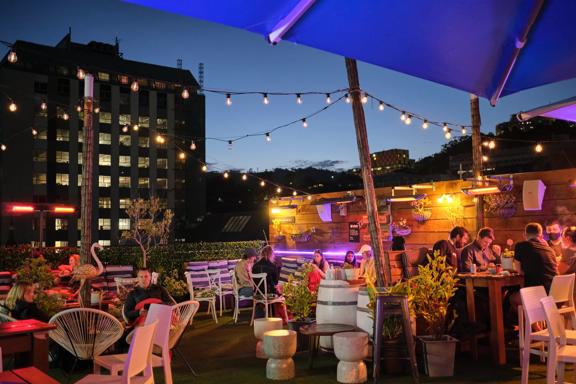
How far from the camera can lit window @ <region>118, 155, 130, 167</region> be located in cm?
5441

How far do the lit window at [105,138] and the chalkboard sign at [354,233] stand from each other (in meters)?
46.0

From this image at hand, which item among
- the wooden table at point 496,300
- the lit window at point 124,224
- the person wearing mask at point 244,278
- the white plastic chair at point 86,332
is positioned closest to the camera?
the white plastic chair at point 86,332

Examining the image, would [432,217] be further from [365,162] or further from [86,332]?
[86,332]

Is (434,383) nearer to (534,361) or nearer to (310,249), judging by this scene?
(534,361)

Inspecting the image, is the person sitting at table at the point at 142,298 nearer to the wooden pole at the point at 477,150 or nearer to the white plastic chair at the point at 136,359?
the white plastic chair at the point at 136,359

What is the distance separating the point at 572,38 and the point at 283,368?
3.81m

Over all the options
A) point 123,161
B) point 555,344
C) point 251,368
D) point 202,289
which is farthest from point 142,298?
point 123,161

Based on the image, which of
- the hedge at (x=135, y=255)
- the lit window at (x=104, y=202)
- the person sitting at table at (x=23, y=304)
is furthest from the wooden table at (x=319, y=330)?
the lit window at (x=104, y=202)

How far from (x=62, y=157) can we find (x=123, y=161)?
252 inches

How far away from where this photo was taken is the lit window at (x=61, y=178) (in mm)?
49344

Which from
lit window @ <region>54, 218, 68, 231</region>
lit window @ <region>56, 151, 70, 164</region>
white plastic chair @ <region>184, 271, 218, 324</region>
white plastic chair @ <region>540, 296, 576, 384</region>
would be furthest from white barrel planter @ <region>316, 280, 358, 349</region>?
lit window @ <region>56, 151, 70, 164</region>

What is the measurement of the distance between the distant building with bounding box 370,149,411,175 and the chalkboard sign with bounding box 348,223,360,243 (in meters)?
11.5

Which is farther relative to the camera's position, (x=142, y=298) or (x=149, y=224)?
(x=149, y=224)

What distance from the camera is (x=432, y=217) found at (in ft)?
33.4
